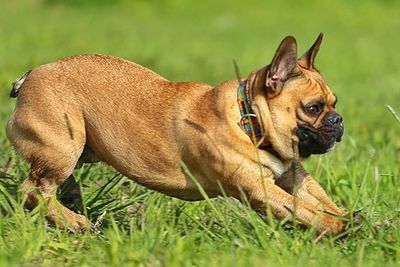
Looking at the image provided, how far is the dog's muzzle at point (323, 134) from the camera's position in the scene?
5.51 metres

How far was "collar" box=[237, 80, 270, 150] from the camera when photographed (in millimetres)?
5457

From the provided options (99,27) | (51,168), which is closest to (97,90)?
(51,168)

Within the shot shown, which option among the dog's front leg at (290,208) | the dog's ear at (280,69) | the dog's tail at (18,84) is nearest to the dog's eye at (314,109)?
the dog's ear at (280,69)

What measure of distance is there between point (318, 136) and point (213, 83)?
307 inches

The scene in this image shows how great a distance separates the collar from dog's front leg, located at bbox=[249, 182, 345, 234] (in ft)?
Result: 0.79

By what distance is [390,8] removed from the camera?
2516 cm

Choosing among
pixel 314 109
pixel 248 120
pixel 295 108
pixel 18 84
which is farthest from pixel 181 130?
pixel 18 84

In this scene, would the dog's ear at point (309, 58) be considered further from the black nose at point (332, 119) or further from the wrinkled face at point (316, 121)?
the black nose at point (332, 119)

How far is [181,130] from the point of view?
5621mm

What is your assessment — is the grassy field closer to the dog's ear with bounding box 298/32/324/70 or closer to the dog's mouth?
the dog's mouth

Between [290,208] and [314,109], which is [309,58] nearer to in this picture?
[314,109]

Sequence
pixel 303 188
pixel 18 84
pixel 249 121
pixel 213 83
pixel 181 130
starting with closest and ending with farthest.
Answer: pixel 249 121
pixel 181 130
pixel 303 188
pixel 18 84
pixel 213 83

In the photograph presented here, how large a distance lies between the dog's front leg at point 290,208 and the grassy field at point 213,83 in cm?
10

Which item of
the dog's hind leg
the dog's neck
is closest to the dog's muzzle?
the dog's neck
